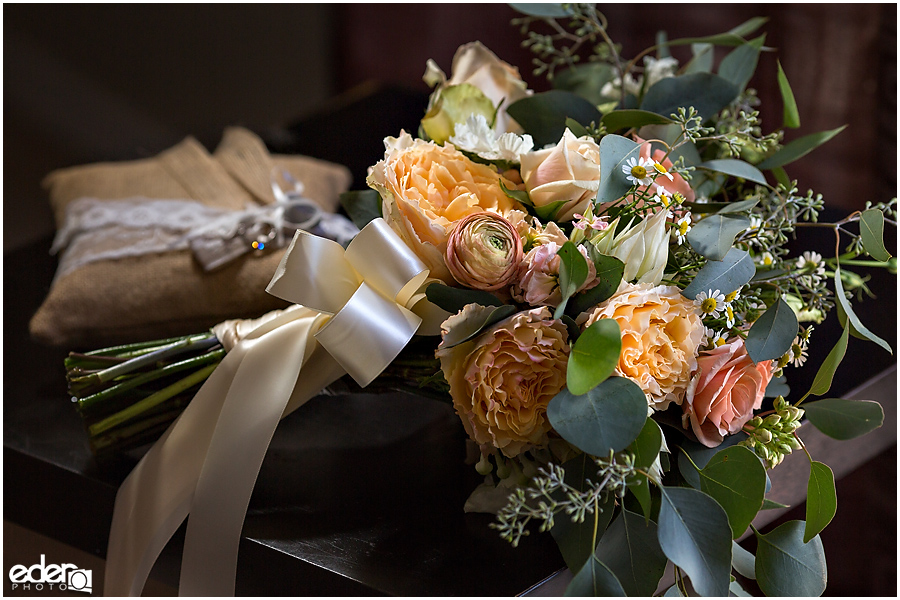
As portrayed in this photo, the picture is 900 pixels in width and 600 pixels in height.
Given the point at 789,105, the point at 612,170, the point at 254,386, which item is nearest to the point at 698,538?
the point at 612,170

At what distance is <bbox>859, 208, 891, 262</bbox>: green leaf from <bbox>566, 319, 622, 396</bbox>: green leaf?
0.21 metres

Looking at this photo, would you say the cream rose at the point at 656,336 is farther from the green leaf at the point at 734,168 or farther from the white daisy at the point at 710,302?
the green leaf at the point at 734,168

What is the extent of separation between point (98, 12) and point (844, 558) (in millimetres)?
2361

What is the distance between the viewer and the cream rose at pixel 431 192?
56 cm

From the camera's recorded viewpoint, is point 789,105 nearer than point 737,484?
No

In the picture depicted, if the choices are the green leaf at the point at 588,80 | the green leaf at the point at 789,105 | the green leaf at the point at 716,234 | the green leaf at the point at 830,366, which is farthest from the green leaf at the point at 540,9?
the green leaf at the point at 830,366

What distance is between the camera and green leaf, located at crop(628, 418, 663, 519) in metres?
0.48

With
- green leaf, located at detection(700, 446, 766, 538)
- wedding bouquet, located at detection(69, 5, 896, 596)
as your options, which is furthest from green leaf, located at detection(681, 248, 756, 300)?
green leaf, located at detection(700, 446, 766, 538)

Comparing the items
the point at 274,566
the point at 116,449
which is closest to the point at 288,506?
the point at 274,566

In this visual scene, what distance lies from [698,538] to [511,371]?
6.1 inches

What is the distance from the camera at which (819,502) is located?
1.69 ft

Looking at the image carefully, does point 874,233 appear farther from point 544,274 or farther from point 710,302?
point 544,274

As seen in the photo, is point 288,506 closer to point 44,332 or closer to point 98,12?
point 44,332

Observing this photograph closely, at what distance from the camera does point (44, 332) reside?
2.79 feet
